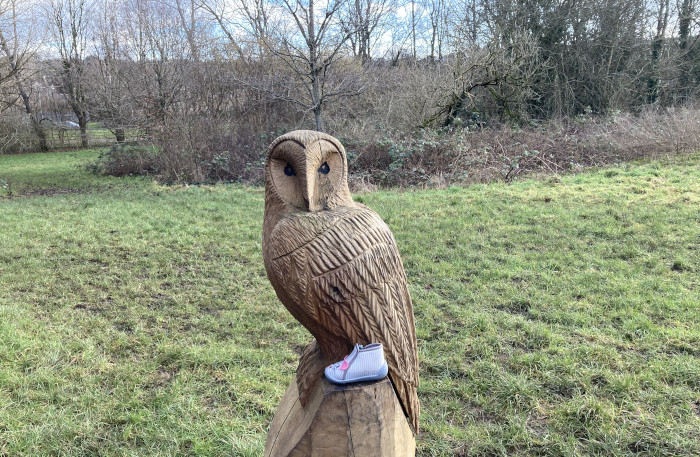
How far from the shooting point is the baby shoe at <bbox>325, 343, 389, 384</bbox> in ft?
4.19

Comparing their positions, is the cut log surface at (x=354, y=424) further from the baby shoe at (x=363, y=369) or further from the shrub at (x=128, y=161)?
the shrub at (x=128, y=161)

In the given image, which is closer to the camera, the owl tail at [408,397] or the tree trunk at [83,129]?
the owl tail at [408,397]

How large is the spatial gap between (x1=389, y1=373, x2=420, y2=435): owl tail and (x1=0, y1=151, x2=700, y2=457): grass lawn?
1133 millimetres

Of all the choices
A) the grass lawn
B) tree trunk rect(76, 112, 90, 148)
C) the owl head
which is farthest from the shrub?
the owl head

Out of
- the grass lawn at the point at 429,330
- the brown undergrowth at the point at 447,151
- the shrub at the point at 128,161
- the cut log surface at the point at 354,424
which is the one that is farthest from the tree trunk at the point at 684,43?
the cut log surface at the point at 354,424

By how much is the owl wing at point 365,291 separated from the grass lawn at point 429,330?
130 cm

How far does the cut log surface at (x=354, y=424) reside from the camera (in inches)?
51.0

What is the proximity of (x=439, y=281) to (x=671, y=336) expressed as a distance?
200 cm

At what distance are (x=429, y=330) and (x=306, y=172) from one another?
2.54 m

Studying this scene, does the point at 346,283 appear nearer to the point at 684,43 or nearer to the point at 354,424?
the point at 354,424

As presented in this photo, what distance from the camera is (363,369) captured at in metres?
1.28

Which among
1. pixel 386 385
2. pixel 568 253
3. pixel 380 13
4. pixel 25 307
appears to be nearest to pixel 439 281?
pixel 568 253

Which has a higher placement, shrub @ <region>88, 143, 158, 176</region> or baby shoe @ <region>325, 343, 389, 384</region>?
shrub @ <region>88, 143, 158, 176</region>

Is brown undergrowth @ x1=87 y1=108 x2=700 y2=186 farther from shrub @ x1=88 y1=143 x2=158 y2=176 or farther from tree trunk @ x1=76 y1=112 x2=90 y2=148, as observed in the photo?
tree trunk @ x1=76 y1=112 x2=90 y2=148
